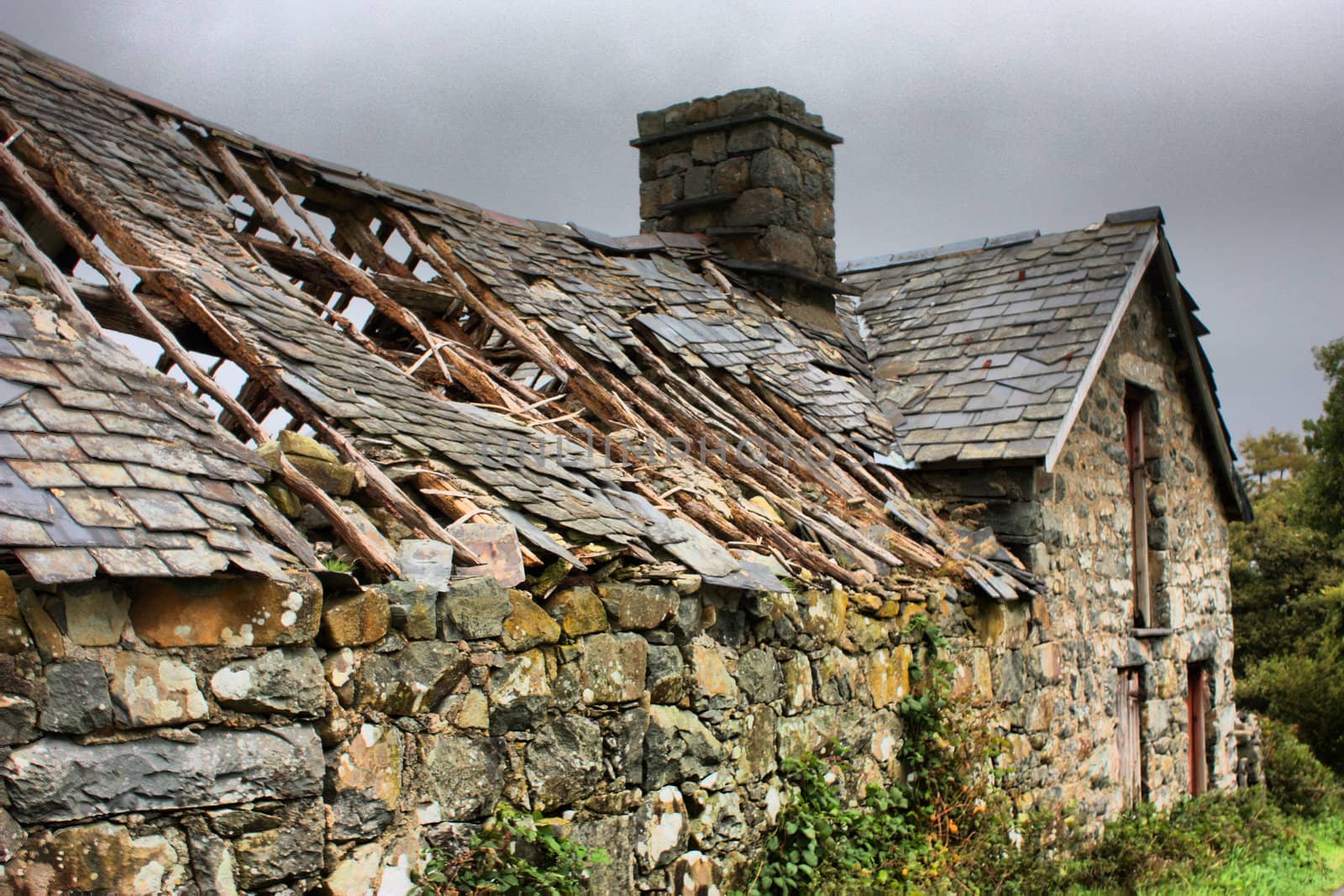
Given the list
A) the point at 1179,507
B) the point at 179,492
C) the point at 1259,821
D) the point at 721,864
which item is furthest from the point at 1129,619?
the point at 179,492

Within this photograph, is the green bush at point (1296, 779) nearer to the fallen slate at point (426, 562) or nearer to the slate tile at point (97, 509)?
the fallen slate at point (426, 562)

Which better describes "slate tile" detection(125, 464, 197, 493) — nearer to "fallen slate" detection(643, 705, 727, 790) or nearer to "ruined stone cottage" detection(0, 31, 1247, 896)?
"ruined stone cottage" detection(0, 31, 1247, 896)

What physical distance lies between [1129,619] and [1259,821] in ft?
7.86

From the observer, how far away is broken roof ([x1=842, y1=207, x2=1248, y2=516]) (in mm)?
8523

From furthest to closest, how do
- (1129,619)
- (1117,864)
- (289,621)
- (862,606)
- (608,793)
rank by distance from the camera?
(1129,619), (1117,864), (862,606), (608,793), (289,621)

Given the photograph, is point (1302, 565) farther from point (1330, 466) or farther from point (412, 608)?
point (412, 608)

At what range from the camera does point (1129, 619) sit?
9773 millimetres

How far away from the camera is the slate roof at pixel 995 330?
335 inches

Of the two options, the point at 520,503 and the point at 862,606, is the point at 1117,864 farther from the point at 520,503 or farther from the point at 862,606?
the point at 520,503

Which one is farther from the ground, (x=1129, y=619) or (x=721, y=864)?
(x=1129, y=619)

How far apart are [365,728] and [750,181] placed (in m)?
7.71

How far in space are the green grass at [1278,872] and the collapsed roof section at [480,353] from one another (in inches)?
94.3

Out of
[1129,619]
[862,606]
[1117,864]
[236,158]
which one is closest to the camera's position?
[862,606]

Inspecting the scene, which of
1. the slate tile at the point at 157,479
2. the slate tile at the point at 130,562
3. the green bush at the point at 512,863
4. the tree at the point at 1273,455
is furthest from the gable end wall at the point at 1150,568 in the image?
the tree at the point at 1273,455
